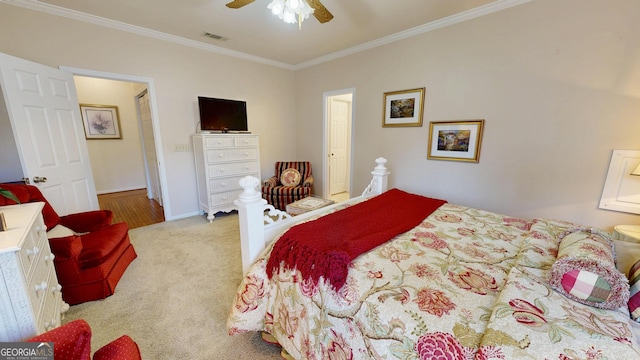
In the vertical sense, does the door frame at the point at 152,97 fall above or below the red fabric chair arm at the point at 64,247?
above

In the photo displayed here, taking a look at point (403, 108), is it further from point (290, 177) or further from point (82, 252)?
point (82, 252)

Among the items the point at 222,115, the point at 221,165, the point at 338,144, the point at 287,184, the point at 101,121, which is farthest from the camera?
the point at 101,121

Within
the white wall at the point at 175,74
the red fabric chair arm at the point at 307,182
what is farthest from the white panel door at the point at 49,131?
the red fabric chair arm at the point at 307,182

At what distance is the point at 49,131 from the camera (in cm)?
240

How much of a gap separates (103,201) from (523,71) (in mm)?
6863

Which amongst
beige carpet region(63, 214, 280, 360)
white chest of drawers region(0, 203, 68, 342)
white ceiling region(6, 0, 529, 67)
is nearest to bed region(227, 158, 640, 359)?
beige carpet region(63, 214, 280, 360)

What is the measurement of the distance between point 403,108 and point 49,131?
13.1 ft

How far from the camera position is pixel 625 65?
197cm

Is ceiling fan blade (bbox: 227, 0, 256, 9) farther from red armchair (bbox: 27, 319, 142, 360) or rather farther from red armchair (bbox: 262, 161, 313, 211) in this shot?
red armchair (bbox: 262, 161, 313, 211)

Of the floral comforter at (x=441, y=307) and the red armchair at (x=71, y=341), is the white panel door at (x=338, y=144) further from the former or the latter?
the red armchair at (x=71, y=341)

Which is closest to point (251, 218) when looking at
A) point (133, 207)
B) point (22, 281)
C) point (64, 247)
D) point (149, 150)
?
point (22, 281)

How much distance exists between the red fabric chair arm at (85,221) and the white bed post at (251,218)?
6.12 feet

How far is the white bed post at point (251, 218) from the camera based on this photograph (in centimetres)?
142

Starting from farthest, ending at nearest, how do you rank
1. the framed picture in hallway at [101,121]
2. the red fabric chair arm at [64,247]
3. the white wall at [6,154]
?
the framed picture in hallway at [101,121] → the white wall at [6,154] → the red fabric chair arm at [64,247]
